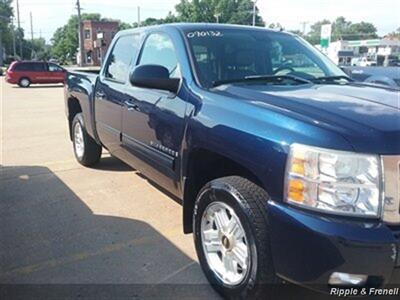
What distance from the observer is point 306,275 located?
2477 millimetres

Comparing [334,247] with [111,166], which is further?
[111,166]

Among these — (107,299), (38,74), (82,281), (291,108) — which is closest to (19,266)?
(82,281)

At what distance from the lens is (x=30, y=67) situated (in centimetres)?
2770

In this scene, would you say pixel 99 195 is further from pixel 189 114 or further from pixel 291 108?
pixel 291 108

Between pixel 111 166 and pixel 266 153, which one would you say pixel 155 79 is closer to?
pixel 266 153

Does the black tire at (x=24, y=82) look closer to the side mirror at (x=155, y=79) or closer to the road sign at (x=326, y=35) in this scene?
the road sign at (x=326, y=35)

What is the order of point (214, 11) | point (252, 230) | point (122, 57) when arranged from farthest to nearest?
point (214, 11) < point (122, 57) < point (252, 230)

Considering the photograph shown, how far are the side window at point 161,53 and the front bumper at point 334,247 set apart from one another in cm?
185

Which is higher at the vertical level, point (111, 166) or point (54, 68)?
point (54, 68)

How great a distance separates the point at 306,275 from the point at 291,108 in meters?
0.95

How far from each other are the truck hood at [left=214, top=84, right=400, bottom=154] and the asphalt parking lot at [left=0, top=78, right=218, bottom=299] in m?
1.41

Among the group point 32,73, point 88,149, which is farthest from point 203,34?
point 32,73

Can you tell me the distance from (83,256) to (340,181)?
→ 2340 mm

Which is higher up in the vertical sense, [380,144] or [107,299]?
[380,144]
